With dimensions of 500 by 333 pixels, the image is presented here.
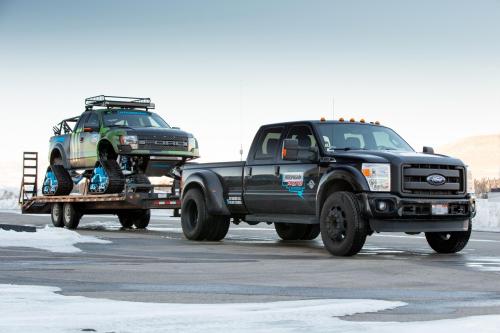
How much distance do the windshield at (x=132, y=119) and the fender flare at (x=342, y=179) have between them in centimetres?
885

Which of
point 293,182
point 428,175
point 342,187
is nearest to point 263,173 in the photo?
point 293,182

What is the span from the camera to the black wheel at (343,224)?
43.8 ft

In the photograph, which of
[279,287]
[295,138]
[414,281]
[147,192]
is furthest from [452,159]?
[147,192]

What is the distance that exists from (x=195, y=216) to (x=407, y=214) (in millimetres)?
5186

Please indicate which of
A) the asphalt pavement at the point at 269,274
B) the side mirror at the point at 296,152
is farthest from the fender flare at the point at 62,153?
the side mirror at the point at 296,152

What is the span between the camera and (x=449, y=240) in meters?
15.0

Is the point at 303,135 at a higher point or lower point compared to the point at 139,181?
higher

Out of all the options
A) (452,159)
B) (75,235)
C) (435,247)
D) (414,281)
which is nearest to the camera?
(414,281)

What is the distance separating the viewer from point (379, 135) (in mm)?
15383

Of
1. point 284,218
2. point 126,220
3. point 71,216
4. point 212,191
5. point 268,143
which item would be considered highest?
point 268,143

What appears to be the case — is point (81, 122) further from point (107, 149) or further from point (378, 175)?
point (378, 175)

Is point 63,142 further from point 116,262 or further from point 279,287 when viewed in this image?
point 279,287

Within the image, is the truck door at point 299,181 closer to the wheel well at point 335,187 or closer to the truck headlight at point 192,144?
the wheel well at point 335,187

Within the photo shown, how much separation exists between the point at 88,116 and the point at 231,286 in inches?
558
